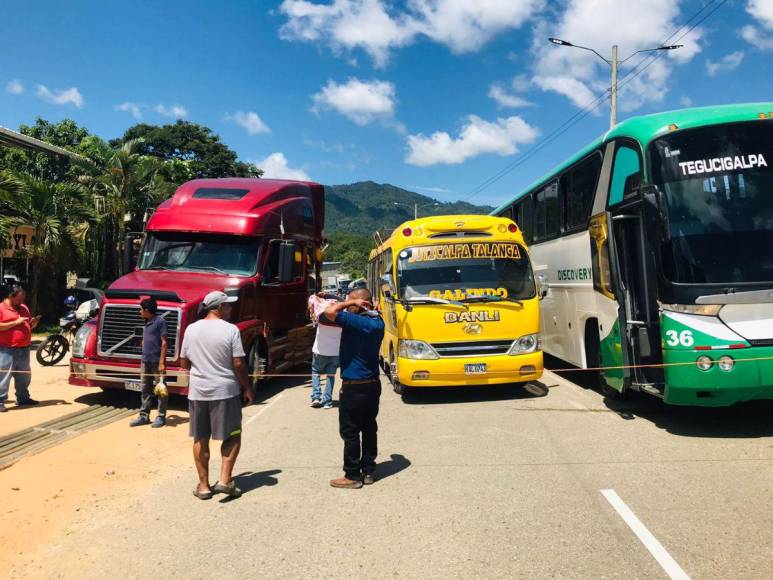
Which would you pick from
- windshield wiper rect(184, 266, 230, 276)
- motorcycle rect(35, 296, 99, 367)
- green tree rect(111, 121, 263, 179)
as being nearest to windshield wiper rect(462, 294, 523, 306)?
windshield wiper rect(184, 266, 230, 276)

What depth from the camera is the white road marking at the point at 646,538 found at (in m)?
3.62

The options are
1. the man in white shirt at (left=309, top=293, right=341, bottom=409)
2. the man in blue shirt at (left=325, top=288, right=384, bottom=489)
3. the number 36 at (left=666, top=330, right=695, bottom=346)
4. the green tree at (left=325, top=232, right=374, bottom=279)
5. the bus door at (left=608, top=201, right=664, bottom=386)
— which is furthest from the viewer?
the green tree at (left=325, top=232, right=374, bottom=279)

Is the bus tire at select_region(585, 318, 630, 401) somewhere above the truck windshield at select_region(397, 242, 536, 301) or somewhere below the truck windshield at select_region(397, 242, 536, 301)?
below

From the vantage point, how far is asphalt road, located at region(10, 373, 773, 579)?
3.85 meters

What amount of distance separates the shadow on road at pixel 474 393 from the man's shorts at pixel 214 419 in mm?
4414

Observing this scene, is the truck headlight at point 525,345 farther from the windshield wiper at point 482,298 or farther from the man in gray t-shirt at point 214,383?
the man in gray t-shirt at point 214,383

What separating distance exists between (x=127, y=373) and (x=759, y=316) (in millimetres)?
8162

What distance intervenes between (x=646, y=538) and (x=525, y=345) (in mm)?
4887

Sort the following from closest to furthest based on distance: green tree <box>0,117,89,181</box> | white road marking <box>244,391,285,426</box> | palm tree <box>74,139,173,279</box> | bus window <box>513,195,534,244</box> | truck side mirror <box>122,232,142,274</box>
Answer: white road marking <box>244,391,285,426</box> → truck side mirror <box>122,232,142,274</box> → bus window <box>513,195,534,244</box> → palm tree <box>74,139,173,279</box> → green tree <box>0,117,89,181</box>

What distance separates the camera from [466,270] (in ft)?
30.7

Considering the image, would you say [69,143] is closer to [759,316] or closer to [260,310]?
[260,310]

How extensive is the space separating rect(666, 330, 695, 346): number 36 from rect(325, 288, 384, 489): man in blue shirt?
10.7 feet

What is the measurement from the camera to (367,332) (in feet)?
17.6

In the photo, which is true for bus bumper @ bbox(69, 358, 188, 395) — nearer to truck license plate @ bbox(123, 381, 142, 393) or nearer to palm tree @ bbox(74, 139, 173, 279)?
truck license plate @ bbox(123, 381, 142, 393)
